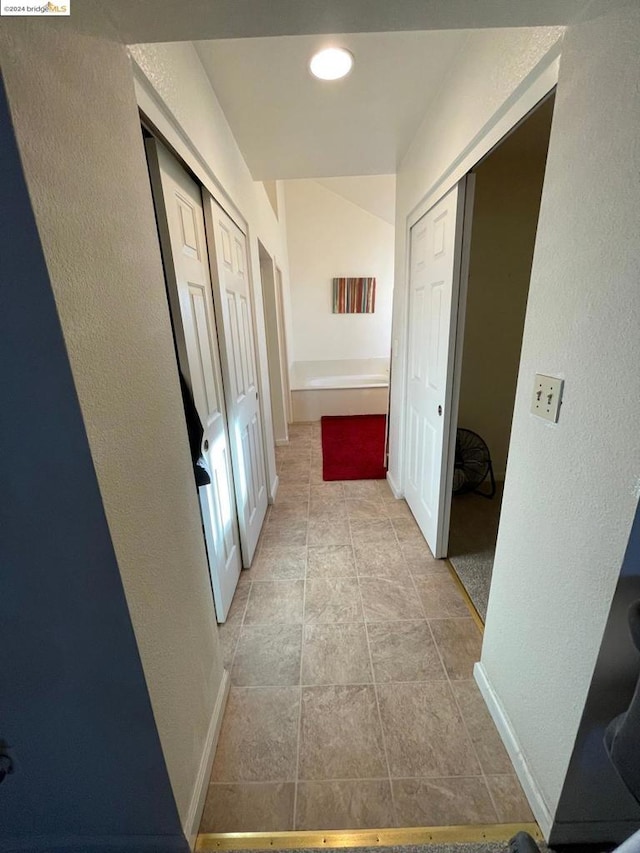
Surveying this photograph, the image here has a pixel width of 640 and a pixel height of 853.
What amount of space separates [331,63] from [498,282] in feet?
5.77

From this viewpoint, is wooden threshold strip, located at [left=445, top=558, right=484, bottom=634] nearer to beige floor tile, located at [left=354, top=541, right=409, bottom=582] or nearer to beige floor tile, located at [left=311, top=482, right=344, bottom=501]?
beige floor tile, located at [left=354, top=541, right=409, bottom=582]

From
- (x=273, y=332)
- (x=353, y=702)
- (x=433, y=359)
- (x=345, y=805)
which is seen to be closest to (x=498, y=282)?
(x=433, y=359)

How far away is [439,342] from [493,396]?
121 cm

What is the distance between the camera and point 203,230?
4.88ft

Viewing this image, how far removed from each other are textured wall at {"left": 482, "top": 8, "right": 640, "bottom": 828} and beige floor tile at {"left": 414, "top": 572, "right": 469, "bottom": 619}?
22.7 inches

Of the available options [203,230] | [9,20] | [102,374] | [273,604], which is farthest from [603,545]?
[203,230]

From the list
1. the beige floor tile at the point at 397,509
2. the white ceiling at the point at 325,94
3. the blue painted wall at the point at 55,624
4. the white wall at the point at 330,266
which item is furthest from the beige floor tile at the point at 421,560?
the white wall at the point at 330,266

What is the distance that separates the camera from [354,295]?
5.59 metres

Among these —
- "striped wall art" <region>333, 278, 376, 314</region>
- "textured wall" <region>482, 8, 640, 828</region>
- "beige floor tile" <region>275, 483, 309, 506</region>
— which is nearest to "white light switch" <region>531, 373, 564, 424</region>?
"textured wall" <region>482, 8, 640, 828</region>

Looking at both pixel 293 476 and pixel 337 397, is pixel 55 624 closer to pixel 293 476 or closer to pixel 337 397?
pixel 293 476

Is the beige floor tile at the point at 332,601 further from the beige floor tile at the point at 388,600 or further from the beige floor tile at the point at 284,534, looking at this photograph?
the beige floor tile at the point at 284,534

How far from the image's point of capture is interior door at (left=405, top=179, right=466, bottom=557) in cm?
161

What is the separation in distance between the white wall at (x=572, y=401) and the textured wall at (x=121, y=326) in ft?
3.33

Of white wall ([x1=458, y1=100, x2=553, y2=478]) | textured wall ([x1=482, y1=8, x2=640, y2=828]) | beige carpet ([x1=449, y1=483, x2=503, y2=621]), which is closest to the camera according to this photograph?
textured wall ([x1=482, y1=8, x2=640, y2=828])
